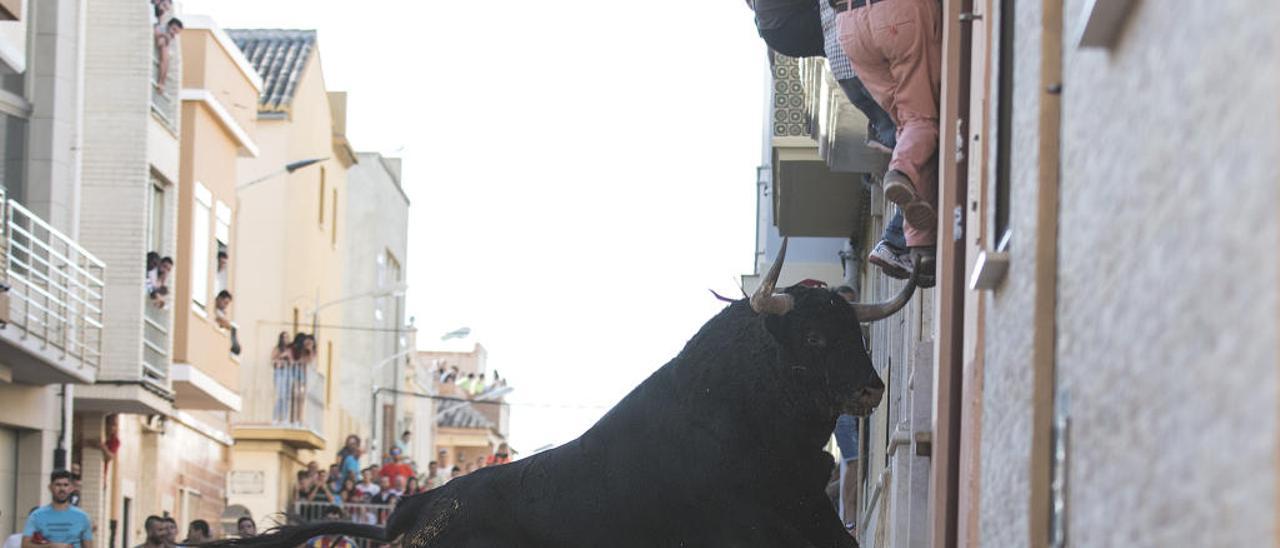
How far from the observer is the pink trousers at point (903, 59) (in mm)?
11086

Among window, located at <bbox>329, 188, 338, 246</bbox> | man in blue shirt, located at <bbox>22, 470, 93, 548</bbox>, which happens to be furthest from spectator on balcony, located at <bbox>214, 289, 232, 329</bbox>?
man in blue shirt, located at <bbox>22, 470, 93, 548</bbox>

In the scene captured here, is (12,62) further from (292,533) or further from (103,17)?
(292,533)

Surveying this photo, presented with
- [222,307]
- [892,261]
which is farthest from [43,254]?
[892,261]

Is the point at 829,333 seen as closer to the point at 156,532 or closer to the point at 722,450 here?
the point at 722,450

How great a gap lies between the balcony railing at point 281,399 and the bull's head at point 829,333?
35.4 metres

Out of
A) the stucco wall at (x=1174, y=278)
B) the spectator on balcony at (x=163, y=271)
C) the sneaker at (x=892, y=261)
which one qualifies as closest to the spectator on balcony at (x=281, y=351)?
the spectator on balcony at (x=163, y=271)

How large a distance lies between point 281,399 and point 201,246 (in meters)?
11.9

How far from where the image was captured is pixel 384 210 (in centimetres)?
6366

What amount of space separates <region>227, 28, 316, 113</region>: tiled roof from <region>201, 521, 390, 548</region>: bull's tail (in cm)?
3491

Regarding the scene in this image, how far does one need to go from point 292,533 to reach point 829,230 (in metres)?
7.92

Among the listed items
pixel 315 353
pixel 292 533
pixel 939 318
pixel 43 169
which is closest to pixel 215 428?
pixel 315 353

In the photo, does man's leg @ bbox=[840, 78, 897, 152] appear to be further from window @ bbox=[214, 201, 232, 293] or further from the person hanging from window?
window @ bbox=[214, 201, 232, 293]

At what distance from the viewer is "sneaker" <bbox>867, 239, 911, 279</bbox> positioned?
11414 mm

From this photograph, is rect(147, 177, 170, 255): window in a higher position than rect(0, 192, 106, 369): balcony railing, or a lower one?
higher
